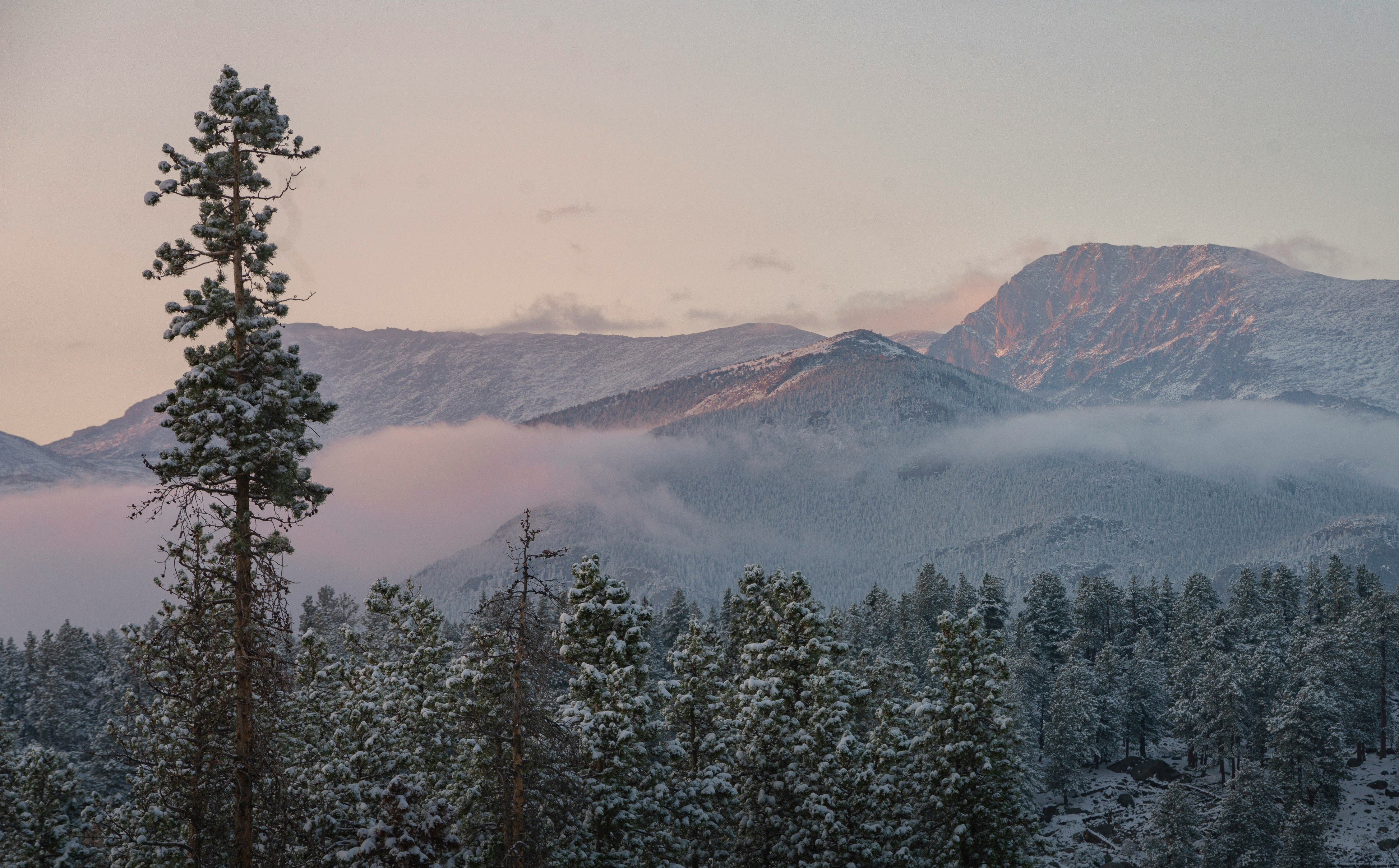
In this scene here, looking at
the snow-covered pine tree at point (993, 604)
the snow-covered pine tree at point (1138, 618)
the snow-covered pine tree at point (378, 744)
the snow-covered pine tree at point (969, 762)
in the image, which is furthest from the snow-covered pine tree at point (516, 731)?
the snow-covered pine tree at point (1138, 618)

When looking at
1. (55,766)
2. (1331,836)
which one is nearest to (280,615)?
(55,766)

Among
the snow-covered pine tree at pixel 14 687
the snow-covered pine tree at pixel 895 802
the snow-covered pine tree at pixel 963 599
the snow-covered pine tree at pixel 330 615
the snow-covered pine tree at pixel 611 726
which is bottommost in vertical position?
the snow-covered pine tree at pixel 14 687

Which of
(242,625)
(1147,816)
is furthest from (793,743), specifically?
(1147,816)

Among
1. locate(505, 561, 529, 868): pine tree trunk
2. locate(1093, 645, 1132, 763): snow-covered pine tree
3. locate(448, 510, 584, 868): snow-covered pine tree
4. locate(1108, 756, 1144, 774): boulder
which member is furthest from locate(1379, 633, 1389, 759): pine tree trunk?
locate(505, 561, 529, 868): pine tree trunk

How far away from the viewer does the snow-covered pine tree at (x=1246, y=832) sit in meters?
64.2

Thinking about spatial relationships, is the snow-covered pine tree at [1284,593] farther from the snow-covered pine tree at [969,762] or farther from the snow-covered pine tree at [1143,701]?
the snow-covered pine tree at [969,762]

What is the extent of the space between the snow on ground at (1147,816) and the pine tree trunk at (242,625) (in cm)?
5743

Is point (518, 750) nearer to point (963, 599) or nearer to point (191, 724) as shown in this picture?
point (191, 724)

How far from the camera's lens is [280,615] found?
19.1 metres

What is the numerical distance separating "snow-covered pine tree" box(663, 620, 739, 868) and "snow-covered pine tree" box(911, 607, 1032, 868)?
7199 mm

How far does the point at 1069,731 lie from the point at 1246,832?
59.6 ft

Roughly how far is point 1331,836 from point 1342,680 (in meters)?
14.8

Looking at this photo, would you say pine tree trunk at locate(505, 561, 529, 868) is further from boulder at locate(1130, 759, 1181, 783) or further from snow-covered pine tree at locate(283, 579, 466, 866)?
boulder at locate(1130, 759, 1181, 783)

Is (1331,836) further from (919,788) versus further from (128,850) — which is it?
(128,850)
